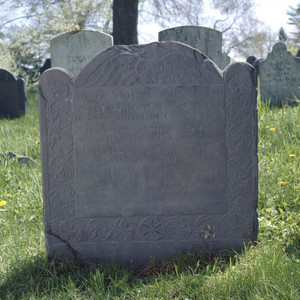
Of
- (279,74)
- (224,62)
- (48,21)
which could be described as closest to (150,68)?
(224,62)

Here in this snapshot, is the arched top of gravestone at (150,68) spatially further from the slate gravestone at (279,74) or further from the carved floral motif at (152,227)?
the slate gravestone at (279,74)

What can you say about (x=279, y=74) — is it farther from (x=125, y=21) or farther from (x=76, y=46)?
(x=76, y=46)

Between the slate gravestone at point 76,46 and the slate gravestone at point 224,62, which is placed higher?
the slate gravestone at point 76,46

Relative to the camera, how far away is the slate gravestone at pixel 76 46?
6543 millimetres

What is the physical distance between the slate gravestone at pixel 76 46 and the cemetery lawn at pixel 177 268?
3324 millimetres

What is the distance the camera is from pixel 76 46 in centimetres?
657

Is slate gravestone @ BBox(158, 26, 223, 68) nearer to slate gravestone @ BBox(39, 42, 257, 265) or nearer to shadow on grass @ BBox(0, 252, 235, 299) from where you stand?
slate gravestone @ BBox(39, 42, 257, 265)

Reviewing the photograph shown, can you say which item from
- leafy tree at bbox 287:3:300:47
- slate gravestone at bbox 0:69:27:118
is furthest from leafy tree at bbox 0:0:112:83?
leafy tree at bbox 287:3:300:47

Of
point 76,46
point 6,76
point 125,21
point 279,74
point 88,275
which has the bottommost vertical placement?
point 88,275

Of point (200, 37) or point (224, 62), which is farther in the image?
point (224, 62)

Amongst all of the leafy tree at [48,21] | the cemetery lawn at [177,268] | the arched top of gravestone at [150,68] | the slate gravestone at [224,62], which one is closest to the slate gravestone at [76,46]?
the slate gravestone at [224,62]

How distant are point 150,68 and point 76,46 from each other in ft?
13.8

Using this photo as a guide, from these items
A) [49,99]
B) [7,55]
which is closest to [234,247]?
[49,99]

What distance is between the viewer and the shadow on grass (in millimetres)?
2373
